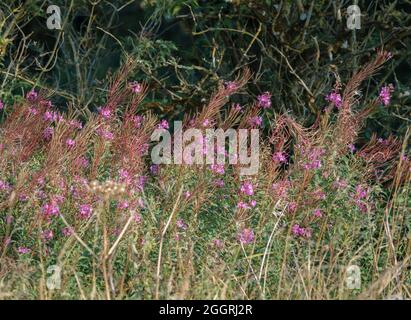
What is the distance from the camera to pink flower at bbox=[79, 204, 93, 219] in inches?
185

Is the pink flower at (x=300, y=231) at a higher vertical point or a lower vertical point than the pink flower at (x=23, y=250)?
higher

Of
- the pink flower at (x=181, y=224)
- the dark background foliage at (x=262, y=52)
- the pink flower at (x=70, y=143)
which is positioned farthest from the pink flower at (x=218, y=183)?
the dark background foliage at (x=262, y=52)

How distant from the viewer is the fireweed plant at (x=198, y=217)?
4.42 m

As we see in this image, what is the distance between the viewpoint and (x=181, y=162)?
503cm

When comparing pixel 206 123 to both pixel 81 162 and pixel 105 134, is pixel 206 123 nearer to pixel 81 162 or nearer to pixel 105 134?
pixel 105 134

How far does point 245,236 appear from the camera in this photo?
15.4ft

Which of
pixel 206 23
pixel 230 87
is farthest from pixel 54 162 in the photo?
pixel 206 23

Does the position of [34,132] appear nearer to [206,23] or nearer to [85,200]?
[85,200]

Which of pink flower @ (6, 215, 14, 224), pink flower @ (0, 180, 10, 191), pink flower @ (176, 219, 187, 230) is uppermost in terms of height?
pink flower @ (0, 180, 10, 191)

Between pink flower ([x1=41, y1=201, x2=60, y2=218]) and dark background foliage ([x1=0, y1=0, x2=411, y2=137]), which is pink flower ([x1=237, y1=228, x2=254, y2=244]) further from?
dark background foliage ([x1=0, y1=0, x2=411, y2=137])

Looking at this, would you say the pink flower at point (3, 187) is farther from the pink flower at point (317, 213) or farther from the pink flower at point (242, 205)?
the pink flower at point (317, 213)

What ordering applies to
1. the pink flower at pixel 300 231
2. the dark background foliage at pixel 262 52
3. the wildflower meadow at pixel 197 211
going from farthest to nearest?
the dark background foliage at pixel 262 52 < the pink flower at pixel 300 231 < the wildflower meadow at pixel 197 211

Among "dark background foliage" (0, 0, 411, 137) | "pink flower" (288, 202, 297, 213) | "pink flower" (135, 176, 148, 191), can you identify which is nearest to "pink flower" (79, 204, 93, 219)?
"pink flower" (135, 176, 148, 191)

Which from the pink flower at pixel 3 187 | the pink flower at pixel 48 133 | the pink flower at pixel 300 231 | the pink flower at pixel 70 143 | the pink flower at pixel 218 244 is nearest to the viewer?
the pink flower at pixel 218 244
